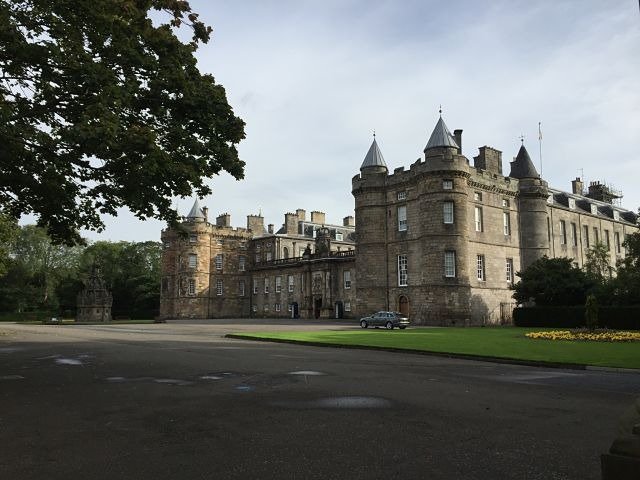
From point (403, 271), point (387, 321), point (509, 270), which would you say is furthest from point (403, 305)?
point (509, 270)

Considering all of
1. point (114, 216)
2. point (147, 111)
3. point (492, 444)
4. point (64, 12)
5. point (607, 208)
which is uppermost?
point (607, 208)

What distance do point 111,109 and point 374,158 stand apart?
141ft

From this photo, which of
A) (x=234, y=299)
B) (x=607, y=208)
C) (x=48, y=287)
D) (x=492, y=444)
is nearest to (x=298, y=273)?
(x=234, y=299)

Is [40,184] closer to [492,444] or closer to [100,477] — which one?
[100,477]

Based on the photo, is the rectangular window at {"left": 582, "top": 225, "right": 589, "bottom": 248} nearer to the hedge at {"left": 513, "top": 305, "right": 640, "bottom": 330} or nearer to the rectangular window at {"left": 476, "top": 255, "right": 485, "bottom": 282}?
the rectangular window at {"left": 476, "top": 255, "right": 485, "bottom": 282}

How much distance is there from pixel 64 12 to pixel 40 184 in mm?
4137

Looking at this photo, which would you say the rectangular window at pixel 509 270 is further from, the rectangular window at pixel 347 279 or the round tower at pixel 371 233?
the rectangular window at pixel 347 279

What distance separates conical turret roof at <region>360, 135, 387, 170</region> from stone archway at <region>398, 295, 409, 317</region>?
44.2ft

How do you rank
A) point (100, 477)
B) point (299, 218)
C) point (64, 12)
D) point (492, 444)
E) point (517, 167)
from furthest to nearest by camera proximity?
point (299, 218) → point (517, 167) → point (64, 12) → point (492, 444) → point (100, 477)

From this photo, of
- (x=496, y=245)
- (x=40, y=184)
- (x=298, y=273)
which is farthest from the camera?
(x=298, y=273)

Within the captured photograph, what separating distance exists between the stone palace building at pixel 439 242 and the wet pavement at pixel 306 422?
31478mm

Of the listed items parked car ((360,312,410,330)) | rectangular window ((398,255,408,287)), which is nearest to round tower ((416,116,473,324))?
rectangular window ((398,255,408,287))

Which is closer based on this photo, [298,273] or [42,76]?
[42,76]

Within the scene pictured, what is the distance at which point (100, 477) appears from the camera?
207 inches
